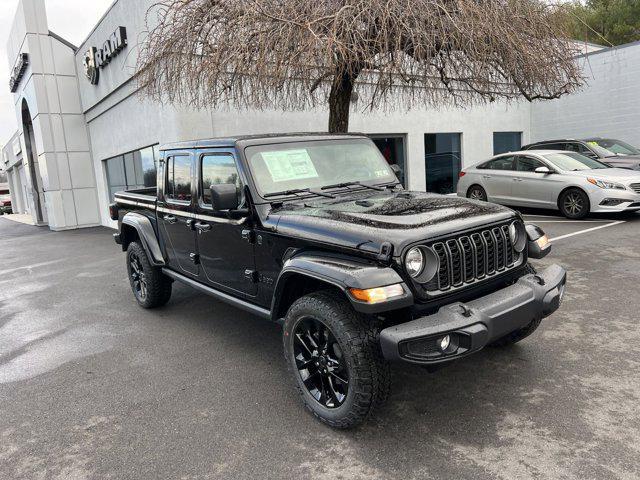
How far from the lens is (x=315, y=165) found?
4.21 meters

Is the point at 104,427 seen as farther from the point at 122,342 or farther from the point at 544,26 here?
the point at 544,26

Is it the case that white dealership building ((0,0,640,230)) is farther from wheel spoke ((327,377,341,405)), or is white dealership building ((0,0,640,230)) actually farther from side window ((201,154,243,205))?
wheel spoke ((327,377,341,405))

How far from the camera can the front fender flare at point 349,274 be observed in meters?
2.74

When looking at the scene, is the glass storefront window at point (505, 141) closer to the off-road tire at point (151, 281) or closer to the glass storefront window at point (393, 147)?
the glass storefront window at point (393, 147)

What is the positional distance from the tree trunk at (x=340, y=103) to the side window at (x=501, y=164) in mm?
4655

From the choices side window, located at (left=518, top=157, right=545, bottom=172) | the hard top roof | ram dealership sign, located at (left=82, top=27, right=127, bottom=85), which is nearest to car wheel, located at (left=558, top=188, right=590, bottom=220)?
side window, located at (left=518, top=157, right=545, bottom=172)

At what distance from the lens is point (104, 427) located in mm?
3346

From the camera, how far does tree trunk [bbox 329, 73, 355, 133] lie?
8248 mm

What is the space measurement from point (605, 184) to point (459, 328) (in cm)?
847

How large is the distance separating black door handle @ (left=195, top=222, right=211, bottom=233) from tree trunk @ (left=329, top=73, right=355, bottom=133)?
4295 millimetres

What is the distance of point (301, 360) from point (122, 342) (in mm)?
2510

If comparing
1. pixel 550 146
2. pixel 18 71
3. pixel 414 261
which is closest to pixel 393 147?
pixel 550 146

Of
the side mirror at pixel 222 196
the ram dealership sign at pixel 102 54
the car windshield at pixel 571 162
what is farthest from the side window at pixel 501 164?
the ram dealership sign at pixel 102 54

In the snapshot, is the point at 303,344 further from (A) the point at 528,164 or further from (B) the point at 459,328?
(A) the point at 528,164
